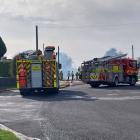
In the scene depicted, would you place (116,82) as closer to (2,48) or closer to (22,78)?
(22,78)

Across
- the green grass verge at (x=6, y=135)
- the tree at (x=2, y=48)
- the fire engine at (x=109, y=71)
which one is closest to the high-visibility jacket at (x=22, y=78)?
the fire engine at (x=109, y=71)

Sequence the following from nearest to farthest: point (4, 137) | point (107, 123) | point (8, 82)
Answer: point (4, 137), point (107, 123), point (8, 82)

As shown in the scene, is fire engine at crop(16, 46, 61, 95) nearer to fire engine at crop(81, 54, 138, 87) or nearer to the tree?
fire engine at crop(81, 54, 138, 87)

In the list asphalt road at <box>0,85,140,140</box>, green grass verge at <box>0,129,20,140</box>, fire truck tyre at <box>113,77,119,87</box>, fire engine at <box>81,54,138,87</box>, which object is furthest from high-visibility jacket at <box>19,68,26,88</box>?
green grass verge at <box>0,129,20,140</box>

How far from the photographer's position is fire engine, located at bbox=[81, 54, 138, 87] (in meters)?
42.3

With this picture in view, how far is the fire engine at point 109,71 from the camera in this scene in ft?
139

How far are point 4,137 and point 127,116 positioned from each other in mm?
6195

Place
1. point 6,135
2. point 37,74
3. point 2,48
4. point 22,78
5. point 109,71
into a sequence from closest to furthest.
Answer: point 6,135 → point 22,78 → point 37,74 → point 109,71 → point 2,48

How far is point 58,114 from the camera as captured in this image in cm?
1950

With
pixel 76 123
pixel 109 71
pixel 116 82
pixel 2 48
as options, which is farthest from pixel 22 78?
pixel 2 48

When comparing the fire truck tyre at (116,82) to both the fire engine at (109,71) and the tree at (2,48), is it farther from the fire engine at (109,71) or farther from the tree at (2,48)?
the tree at (2,48)

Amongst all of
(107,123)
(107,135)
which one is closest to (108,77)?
(107,123)

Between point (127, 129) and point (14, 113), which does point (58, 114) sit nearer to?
point (14, 113)

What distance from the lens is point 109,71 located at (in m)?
42.3
